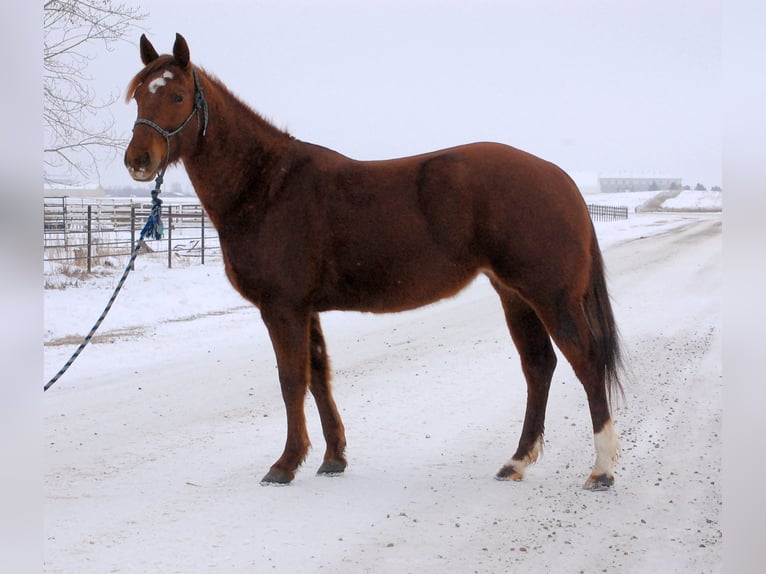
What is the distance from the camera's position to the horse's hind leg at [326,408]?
15.2 feet

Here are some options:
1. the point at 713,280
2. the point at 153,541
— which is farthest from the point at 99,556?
the point at 713,280

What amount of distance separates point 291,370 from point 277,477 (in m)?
0.65

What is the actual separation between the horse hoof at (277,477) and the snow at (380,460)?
82 mm

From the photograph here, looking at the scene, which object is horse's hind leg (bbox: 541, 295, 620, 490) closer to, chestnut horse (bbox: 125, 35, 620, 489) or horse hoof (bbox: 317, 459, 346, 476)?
chestnut horse (bbox: 125, 35, 620, 489)

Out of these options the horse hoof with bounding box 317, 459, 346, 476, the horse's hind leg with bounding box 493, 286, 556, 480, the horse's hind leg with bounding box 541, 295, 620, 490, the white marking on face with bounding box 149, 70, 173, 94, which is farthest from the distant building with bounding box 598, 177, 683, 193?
the white marking on face with bounding box 149, 70, 173, 94

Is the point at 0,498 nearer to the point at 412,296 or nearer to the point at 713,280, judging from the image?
the point at 412,296

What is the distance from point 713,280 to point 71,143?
10310mm

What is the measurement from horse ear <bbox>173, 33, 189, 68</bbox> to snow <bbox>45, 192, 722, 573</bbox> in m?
2.50

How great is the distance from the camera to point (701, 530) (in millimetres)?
3658

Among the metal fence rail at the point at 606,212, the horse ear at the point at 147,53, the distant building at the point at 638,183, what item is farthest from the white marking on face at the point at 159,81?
the metal fence rail at the point at 606,212

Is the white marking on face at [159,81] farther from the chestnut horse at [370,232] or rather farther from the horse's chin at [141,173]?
the horse's chin at [141,173]

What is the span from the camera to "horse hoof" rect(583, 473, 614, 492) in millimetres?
4234

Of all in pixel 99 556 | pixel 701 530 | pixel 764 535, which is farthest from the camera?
pixel 701 530

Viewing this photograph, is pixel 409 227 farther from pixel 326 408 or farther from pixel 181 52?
pixel 181 52
